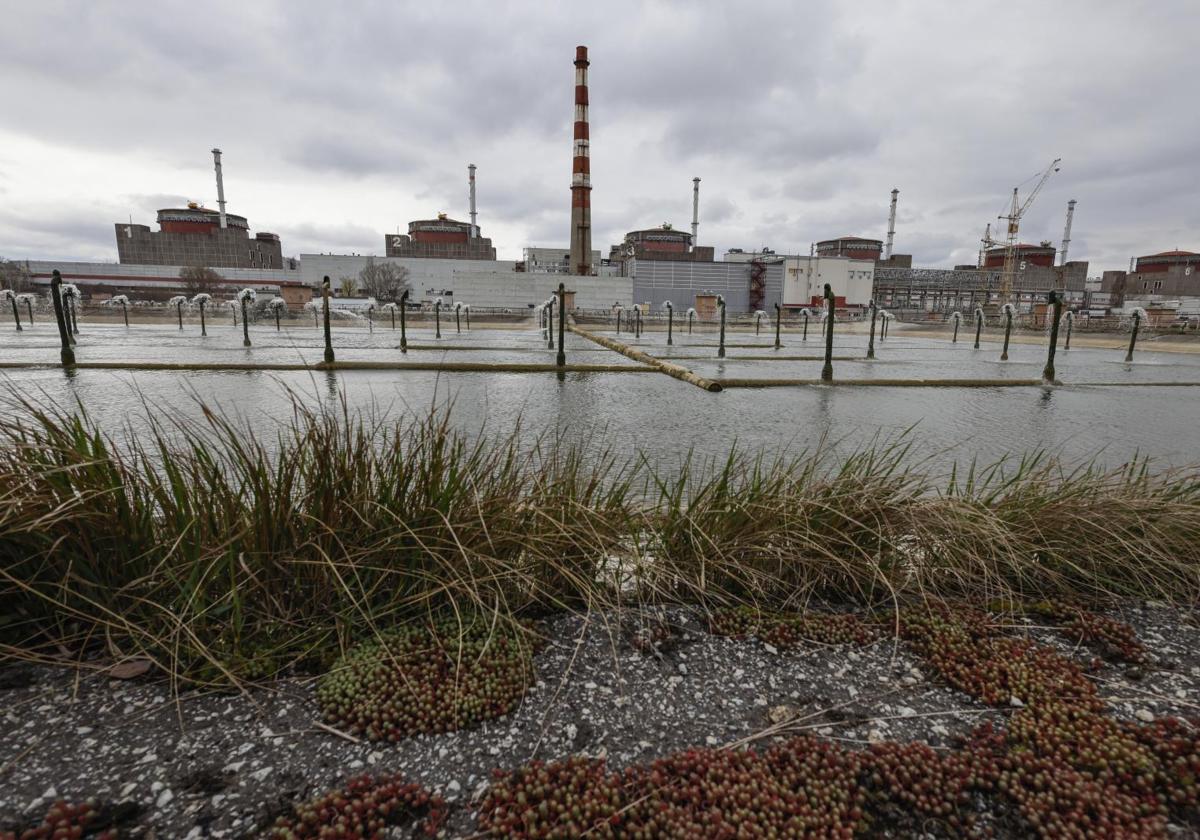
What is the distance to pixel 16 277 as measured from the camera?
69.2 m

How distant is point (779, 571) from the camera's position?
2.76 m

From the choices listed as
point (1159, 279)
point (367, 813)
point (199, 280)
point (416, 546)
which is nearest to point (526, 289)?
point (199, 280)

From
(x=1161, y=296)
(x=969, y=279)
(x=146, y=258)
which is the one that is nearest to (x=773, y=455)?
(x=969, y=279)

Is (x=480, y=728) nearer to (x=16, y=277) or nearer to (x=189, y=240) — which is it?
(x=16, y=277)

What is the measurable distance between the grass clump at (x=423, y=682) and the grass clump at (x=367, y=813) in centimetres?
23

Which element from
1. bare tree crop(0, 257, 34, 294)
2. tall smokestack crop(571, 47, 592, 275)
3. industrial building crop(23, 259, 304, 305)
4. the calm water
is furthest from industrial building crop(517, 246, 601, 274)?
the calm water

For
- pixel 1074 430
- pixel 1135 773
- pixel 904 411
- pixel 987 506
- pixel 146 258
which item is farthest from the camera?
pixel 146 258

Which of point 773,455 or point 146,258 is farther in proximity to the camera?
point 146,258

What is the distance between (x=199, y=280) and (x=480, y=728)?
287 feet

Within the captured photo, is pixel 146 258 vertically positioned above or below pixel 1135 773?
above

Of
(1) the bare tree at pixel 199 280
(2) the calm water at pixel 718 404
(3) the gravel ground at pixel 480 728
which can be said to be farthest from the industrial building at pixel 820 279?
(3) the gravel ground at pixel 480 728

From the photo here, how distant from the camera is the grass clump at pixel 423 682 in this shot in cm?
186

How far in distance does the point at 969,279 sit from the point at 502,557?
9830cm

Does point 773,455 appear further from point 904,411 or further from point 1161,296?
point 1161,296
